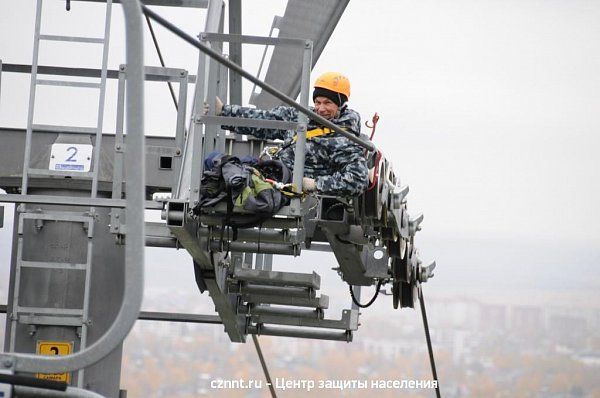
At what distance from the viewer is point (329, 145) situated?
895 cm

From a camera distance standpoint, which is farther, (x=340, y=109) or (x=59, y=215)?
(x=59, y=215)

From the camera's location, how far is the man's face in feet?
30.1

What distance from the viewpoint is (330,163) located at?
8.95 m

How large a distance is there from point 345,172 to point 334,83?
2.60 feet

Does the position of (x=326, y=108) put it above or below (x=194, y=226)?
above

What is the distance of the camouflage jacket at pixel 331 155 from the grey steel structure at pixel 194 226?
169 millimetres

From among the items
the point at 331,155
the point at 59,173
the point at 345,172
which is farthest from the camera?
the point at 59,173

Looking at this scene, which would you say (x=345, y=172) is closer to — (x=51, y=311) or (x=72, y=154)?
(x=72, y=154)

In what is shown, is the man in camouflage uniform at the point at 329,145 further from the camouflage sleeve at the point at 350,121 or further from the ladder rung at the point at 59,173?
the ladder rung at the point at 59,173

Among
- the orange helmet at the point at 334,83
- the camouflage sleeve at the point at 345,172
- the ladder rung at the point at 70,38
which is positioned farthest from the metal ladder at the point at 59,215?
the camouflage sleeve at the point at 345,172

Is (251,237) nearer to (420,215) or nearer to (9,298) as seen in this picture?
(420,215)

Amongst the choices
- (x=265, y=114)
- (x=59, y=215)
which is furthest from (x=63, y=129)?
(x=265, y=114)

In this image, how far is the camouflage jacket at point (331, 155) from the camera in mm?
8664

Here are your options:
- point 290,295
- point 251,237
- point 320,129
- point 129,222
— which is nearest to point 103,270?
point 290,295
